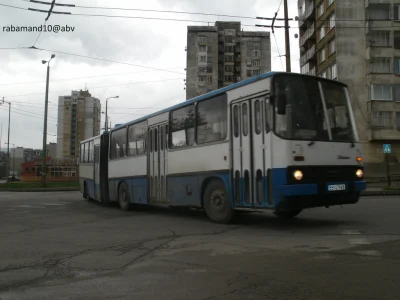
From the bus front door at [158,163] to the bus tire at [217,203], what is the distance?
2.20m

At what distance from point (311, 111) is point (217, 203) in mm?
3080

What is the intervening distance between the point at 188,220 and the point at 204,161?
187 centimetres

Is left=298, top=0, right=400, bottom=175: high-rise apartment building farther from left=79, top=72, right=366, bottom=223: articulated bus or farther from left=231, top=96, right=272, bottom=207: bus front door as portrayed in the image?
left=231, top=96, right=272, bottom=207: bus front door

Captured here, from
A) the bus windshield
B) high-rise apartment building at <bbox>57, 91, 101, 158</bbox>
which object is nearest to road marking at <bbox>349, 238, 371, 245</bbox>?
the bus windshield

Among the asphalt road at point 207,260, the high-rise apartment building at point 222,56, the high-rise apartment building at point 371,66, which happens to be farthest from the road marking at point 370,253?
the high-rise apartment building at point 222,56

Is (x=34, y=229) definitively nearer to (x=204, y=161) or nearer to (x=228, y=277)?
(x=204, y=161)

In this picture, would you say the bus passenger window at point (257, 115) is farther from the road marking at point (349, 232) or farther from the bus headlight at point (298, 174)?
the road marking at point (349, 232)

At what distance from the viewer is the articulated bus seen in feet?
26.3

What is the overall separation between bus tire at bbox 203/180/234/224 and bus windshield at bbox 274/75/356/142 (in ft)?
7.31

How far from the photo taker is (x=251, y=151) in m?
8.72

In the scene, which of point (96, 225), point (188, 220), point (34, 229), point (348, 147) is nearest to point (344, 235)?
point (348, 147)

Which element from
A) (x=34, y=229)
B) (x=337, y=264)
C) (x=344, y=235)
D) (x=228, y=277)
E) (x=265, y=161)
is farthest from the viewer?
(x=34, y=229)

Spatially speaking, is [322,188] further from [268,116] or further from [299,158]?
[268,116]

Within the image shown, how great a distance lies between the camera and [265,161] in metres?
8.32
